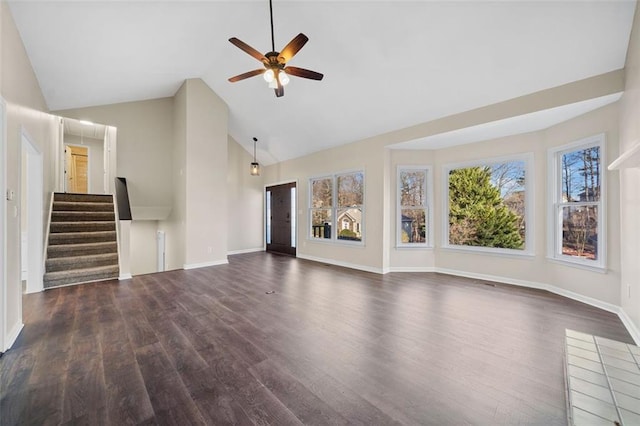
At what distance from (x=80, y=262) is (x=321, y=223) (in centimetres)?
490

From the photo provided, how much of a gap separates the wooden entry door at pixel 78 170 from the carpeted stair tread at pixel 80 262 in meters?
4.53

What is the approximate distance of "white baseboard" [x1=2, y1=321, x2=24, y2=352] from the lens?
7.75 ft

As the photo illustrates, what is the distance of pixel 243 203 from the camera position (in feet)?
27.3

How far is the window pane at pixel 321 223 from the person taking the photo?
Result: 22.3 ft

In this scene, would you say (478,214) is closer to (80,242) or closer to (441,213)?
(441,213)

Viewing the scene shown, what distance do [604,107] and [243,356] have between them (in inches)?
203

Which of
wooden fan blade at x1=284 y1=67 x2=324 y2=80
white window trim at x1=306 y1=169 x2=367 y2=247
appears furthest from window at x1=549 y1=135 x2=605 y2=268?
wooden fan blade at x1=284 y1=67 x2=324 y2=80

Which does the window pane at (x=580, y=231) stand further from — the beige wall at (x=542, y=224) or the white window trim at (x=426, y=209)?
the white window trim at (x=426, y=209)

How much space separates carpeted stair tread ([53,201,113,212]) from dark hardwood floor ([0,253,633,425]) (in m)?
2.44

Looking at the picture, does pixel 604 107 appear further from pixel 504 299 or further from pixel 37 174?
pixel 37 174

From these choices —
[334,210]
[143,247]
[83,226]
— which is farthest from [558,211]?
[143,247]

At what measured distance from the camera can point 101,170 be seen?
8000 mm

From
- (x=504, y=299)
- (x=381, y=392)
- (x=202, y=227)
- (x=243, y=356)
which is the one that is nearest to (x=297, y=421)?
(x=381, y=392)

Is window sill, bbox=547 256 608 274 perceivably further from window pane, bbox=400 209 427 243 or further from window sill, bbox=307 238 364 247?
window sill, bbox=307 238 364 247
